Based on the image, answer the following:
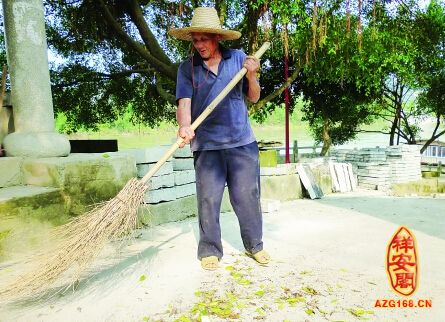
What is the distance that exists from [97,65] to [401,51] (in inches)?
360

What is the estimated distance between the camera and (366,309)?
2.27m

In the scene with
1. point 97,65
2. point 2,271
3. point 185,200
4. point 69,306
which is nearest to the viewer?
point 69,306

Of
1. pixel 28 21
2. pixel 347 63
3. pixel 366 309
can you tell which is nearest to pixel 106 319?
pixel 366 309

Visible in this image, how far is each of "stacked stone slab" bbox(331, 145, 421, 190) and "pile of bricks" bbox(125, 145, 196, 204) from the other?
809 centimetres

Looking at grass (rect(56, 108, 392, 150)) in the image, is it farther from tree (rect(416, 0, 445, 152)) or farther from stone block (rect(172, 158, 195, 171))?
tree (rect(416, 0, 445, 152))

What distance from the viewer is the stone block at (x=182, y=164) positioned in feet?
16.2

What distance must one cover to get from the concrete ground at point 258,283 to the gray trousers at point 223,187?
28cm

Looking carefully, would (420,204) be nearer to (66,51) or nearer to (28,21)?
(28,21)

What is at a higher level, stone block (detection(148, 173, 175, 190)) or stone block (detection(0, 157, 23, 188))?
stone block (detection(0, 157, 23, 188))

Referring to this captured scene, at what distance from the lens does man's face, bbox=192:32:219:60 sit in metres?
2.79

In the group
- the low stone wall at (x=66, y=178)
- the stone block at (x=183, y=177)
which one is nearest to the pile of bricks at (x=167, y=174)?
the stone block at (x=183, y=177)

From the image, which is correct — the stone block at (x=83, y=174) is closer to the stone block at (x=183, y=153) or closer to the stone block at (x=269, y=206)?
the stone block at (x=183, y=153)

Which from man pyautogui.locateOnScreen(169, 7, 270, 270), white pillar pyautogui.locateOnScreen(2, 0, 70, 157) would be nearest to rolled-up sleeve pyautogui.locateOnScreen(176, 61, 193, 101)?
man pyautogui.locateOnScreen(169, 7, 270, 270)

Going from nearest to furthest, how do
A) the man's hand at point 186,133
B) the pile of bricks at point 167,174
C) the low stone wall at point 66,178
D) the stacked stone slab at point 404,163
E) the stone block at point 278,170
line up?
1. the man's hand at point 186,133
2. the low stone wall at point 66,178
3. the pile of bricks at point 167,174
4. the stone block at point 278,170
5. the stacked stone slab at point 404,163
